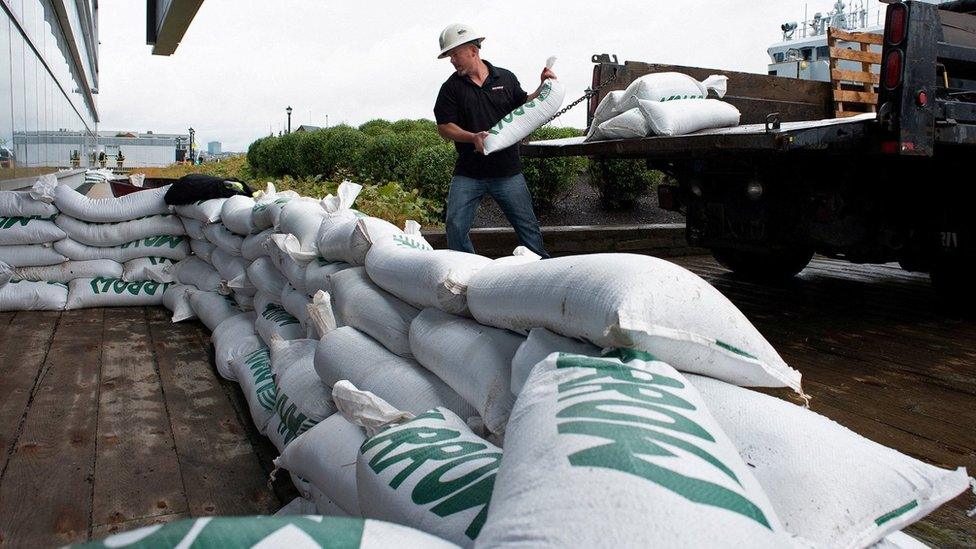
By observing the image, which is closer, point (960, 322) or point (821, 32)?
point (960, 322)

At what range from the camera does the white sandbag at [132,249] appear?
567cm

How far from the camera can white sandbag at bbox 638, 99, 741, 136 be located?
4855 mm

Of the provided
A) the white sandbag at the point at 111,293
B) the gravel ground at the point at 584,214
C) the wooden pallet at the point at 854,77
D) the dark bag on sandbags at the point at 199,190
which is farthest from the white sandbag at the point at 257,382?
the gravel ground at the point at 584,214

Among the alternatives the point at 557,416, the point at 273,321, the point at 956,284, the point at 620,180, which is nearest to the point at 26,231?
the point at 273,321

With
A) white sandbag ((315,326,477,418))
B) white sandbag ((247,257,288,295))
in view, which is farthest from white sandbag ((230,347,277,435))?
white sandbag ((315,326,477,418))

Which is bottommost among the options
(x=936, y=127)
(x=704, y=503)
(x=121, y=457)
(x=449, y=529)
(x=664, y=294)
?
(x=121, y=457)

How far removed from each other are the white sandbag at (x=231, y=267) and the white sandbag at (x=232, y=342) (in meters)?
0.28

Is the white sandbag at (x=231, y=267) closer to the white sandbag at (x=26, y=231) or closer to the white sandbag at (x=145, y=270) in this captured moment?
the white sandbag at (x=145, y=270)

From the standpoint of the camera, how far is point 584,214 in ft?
34.8

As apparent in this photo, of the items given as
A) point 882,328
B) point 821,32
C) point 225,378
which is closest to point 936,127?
point 882,328

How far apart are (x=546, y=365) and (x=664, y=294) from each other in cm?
27

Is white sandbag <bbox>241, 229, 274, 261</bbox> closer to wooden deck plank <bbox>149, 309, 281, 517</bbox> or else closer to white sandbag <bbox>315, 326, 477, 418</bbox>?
wooden deck plank <bbox>149, 309, 281, 517</bbox>

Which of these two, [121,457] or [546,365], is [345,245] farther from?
[546,365]

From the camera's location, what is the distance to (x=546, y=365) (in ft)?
4.75
